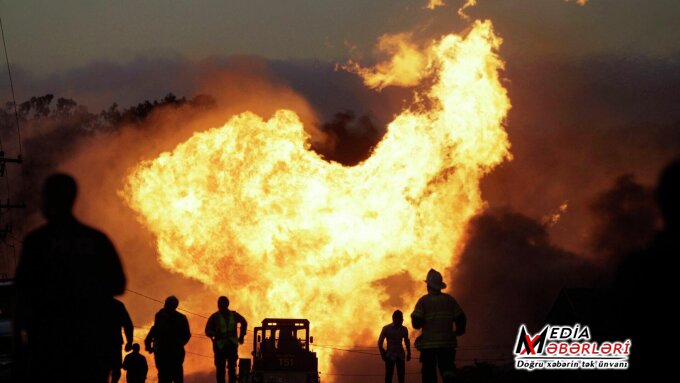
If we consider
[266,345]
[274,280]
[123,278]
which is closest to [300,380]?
[266,345]

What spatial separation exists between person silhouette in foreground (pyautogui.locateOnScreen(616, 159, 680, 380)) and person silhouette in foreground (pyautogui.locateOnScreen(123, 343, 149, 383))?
19.9 m

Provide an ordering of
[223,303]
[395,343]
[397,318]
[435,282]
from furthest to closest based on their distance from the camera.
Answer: [395,343] → [397,318] → [223,303] → [435,282]

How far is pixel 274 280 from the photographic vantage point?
66812mm

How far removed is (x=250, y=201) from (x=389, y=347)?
36.9 meters

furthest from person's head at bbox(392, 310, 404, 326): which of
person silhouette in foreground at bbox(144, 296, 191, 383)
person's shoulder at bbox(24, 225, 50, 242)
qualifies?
person's shoulder at bbox(24, 225, 50, 242)

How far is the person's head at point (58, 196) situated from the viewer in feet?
34.2

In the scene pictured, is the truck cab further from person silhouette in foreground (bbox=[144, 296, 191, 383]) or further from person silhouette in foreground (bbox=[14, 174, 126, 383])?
person silhouette in foreground (bbox=[14, 174, 126, 383])

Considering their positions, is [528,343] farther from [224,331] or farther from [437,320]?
[437,320]

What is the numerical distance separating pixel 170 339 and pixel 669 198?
14476mm

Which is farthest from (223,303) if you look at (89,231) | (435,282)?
(89,231)

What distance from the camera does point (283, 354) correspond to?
1682 inches

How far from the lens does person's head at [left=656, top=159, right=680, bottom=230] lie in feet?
27.8

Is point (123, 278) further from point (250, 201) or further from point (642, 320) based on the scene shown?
point (250, 201)

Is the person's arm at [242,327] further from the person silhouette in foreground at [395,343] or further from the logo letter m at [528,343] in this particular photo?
the logo letter m at [528,343]
